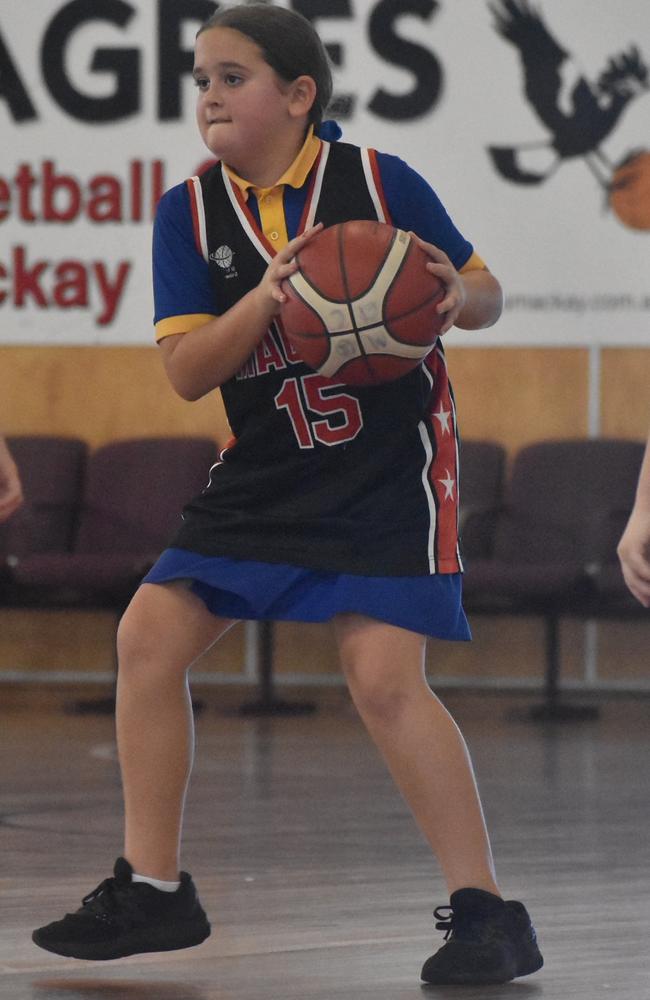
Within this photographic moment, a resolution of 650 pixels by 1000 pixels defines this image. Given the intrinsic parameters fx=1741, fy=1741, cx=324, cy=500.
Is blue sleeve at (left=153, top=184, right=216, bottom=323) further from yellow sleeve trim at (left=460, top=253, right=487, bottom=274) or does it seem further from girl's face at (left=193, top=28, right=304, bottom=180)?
yellow sleeve trim at (left=460, top=253, right=487, bottom=274)

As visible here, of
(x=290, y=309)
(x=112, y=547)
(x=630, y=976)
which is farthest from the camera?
(x=112, y=547)

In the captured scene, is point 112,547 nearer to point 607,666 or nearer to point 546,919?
point 607,666

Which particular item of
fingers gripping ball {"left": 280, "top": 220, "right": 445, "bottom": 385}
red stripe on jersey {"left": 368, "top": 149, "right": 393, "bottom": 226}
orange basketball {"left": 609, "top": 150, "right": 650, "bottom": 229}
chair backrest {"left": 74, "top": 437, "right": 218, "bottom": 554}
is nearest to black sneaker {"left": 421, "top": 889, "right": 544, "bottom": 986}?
fingers gripping ball {"left": 280, "top": 220, "right": 445, "bottom": 385}

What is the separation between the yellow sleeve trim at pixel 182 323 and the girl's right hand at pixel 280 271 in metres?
0.17

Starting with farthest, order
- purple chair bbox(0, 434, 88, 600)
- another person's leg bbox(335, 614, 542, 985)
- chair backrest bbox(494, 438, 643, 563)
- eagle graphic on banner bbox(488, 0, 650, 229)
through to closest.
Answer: eagle graphic on banner bbox(488, 0, 650, 229) → purple chair bbox(0, 434, 88, 600) → chair backrest bbox(494, 438, 643, 563) → another person's leg bbox(335, 614, 542, 985)

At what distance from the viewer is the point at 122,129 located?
744 centimetres

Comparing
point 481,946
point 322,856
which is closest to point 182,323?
point 481,946

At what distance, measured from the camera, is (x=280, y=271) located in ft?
8.18

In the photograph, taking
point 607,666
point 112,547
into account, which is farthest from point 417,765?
point 607,666

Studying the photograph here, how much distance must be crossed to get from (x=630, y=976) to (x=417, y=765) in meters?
0.47

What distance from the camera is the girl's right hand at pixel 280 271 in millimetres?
2490

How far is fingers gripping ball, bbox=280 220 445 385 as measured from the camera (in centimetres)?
248

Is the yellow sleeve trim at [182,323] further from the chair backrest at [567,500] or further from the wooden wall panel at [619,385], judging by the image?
the wooden wall panel at [619,385]

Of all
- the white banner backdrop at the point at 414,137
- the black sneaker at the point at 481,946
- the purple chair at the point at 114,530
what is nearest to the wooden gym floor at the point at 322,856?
the black sneaker at the point at 481,946
